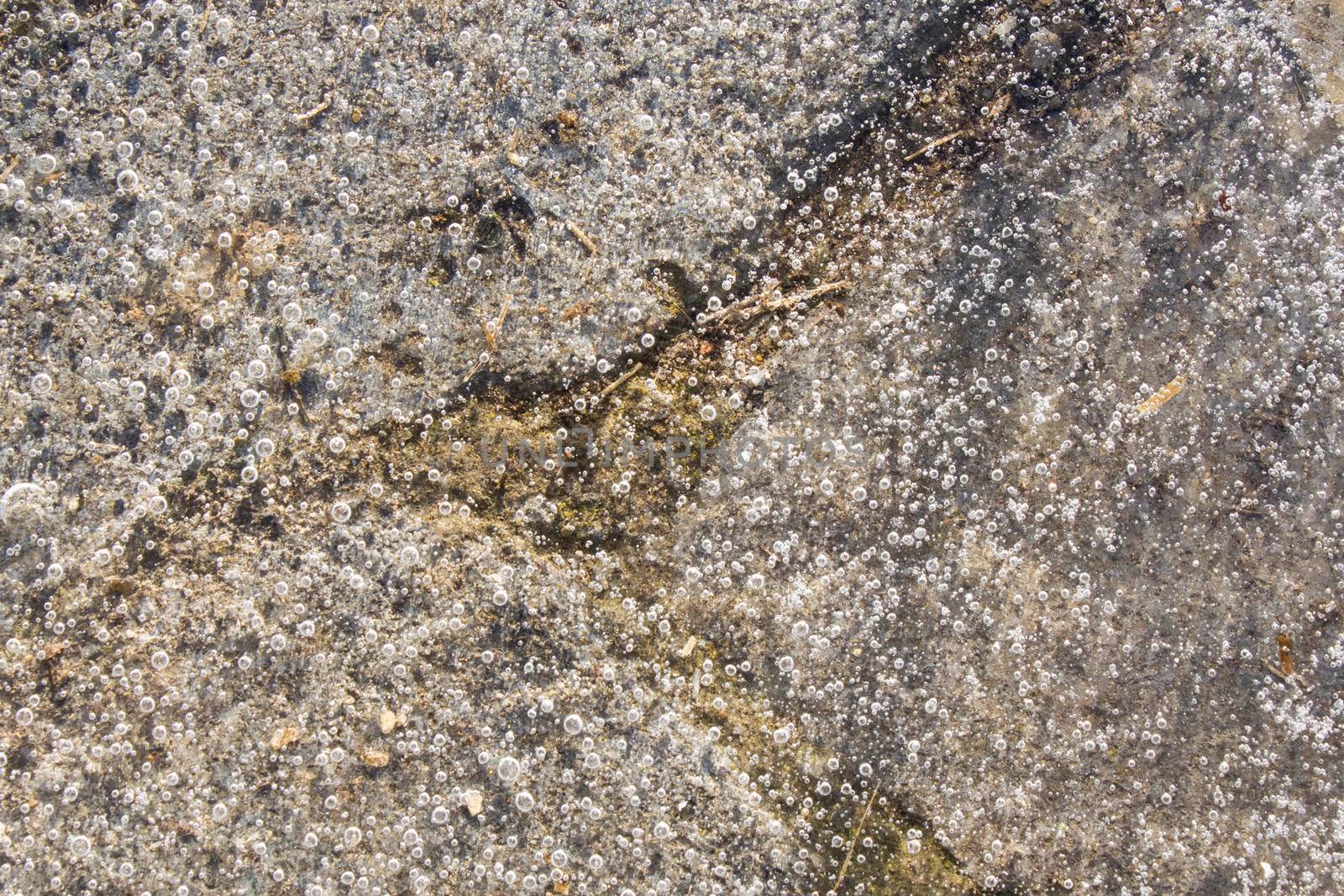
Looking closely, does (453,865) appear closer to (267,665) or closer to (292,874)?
(292,874)

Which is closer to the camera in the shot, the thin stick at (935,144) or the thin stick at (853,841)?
the thin stick at (853,841)

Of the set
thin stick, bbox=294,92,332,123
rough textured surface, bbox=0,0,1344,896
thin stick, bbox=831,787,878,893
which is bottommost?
thin stick, bbox=831,787,878,893

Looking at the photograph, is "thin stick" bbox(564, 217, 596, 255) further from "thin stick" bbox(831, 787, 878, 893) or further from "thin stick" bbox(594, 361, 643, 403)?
"thin stick" bbox(831, 787, 878, 893)

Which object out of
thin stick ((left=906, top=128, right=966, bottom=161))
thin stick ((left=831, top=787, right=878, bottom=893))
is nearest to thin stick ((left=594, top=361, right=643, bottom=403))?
thin stick ((left=906, top=128, right=966, bottom=161))

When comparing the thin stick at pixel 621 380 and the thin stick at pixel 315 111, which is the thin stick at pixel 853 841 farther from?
the thin stick at pixel 315 111

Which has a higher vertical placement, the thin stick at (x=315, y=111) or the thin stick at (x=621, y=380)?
the thin stick at (x=315, y=111)

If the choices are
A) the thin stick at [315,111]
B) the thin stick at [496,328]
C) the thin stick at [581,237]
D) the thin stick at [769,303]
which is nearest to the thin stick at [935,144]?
the thin stick at [769,303]

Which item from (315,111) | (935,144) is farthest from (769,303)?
(315,111)
